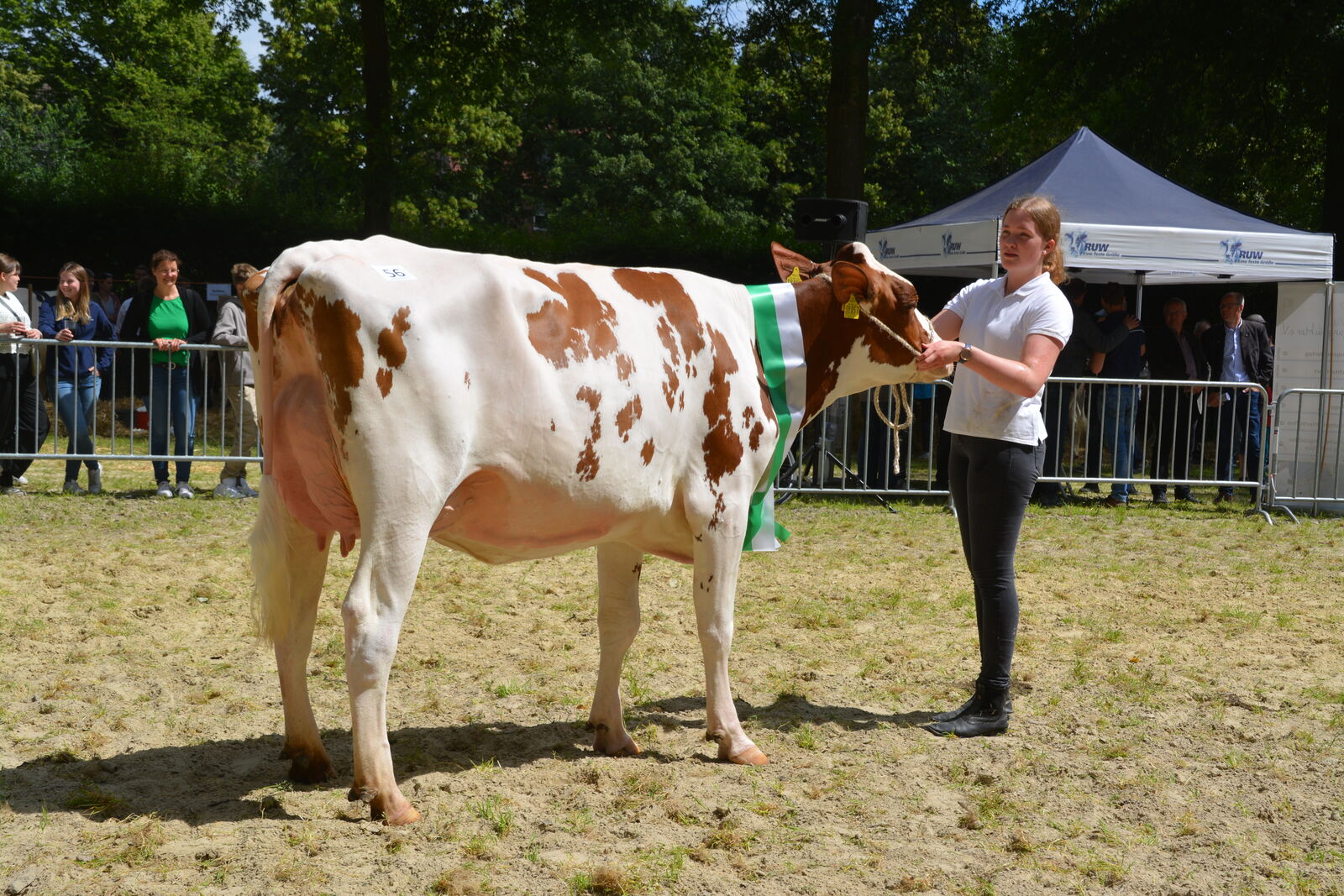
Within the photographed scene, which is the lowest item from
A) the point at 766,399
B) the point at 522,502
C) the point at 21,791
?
the point at 21,791

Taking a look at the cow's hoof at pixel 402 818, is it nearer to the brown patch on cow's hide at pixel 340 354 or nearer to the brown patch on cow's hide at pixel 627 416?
the brown patch on cow's hide at pixel 340 354

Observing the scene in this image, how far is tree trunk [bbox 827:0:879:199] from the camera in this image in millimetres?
14539

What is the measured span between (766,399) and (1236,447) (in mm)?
9790

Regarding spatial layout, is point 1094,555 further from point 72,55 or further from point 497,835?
point 72,55

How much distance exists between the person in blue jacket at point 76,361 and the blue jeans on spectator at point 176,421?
1.73 feet

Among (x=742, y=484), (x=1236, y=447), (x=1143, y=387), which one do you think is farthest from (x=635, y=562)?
(x=1143, y=387)

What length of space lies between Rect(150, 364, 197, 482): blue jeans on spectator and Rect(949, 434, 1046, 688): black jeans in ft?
26.6

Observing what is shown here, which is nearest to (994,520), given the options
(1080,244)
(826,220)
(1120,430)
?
(826,220)

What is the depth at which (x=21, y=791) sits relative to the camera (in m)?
3.88

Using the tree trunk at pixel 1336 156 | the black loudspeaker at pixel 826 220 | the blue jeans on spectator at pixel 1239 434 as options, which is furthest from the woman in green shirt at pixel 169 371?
the tree trunk at pixel 1336 156

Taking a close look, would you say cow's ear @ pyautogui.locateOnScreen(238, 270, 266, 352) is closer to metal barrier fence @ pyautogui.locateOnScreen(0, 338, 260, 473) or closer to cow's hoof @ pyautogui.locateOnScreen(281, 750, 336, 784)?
cow's hoof @ pyautogui.locateOnScreen(281, 750, 336, 784)

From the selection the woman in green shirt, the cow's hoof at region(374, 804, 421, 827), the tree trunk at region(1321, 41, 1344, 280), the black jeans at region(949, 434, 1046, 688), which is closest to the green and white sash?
the black jeans at region(949, 434, 1046, 688)

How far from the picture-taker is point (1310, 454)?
1190 cm

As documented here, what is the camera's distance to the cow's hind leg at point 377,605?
3.48m
